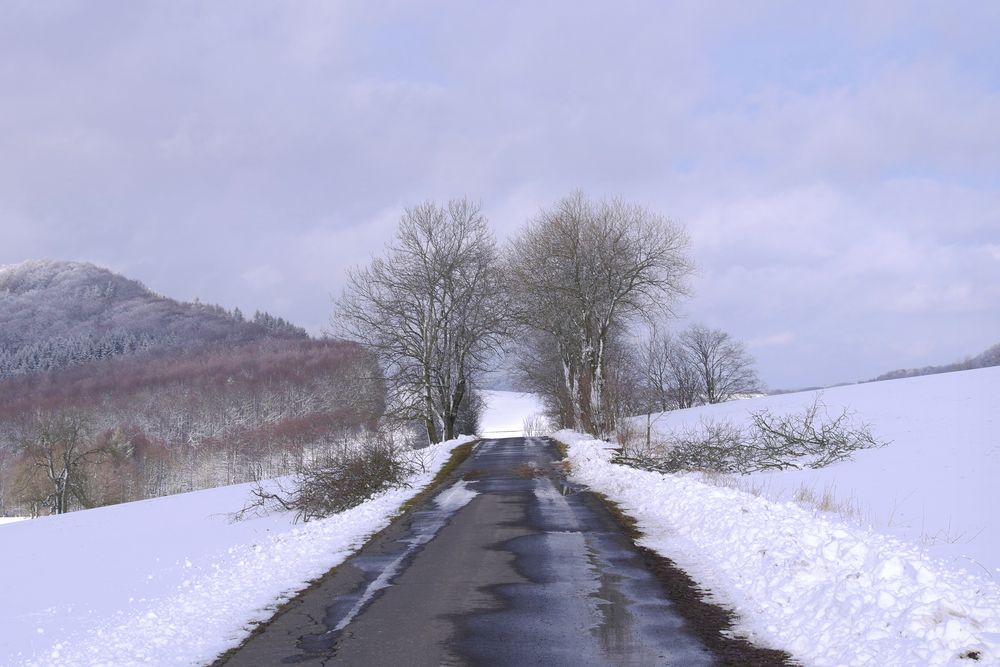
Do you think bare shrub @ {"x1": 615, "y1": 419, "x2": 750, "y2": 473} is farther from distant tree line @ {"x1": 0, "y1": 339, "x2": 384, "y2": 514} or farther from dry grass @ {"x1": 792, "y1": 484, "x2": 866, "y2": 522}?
→ distant tree line @ {"x1": 0, "y1": 339, "x2": 384, "y2": 514}

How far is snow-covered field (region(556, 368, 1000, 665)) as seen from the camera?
5.79m

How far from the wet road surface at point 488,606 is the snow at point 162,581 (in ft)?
1.89

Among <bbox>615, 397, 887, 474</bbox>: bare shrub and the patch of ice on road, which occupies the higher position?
<bbox>615, 397, 887, 474</bbox>: bare shrub

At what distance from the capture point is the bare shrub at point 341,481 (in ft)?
59.3

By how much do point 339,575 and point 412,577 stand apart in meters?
1.02

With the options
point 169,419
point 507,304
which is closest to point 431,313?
point 507,304

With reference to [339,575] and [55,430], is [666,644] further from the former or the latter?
[55,430]

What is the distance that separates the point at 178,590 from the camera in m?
9.73

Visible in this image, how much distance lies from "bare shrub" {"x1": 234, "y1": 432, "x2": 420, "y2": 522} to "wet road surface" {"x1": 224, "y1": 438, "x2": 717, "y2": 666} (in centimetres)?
488

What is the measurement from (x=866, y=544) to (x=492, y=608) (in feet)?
12.7

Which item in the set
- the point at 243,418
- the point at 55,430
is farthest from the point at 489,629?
the point at 243,418

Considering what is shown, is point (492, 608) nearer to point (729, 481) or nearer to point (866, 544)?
point (866, 544)

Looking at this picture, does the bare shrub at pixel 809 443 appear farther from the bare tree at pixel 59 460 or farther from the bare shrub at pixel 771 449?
the bare tree at pixel 59 460

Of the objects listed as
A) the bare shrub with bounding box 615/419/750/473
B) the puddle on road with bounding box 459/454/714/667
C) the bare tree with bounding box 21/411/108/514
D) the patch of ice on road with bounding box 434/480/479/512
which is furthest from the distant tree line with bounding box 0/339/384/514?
the puddle on road with bounding box 459/454/714/667
